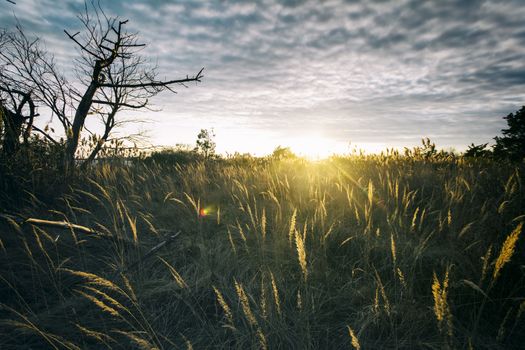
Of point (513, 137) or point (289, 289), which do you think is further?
point (513, 137)

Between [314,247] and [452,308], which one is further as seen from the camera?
[314,247]

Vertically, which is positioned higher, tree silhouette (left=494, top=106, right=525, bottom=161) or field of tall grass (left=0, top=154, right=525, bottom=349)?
tree silhouette (left=494, top=106, right=525, bottom=161)

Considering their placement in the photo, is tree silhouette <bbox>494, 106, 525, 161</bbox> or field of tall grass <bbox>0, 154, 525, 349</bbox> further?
tree silhouette <bbox>494, 106, 525, 161</bbox>

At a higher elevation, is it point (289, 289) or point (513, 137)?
point (513, 137)

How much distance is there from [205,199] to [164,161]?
7.73 metres

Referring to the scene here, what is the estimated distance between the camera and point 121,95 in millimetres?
8680

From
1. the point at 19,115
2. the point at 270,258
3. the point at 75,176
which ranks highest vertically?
the point at 19,115

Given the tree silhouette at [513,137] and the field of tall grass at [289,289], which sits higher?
the tree silhouette at [513,137]

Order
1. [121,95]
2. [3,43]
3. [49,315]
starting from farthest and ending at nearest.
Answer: [121,95] → [3,43] → [49,315]

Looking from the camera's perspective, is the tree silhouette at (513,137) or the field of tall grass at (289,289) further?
the tree silhouette at (513,137)

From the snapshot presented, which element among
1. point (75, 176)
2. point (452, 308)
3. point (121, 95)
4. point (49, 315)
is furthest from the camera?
point (121, 95)

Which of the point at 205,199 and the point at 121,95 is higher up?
the point at 121,95

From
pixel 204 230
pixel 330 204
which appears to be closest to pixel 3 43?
pixel 204 230

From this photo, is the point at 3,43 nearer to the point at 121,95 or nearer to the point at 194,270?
the point at 121,95
